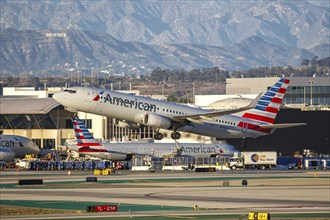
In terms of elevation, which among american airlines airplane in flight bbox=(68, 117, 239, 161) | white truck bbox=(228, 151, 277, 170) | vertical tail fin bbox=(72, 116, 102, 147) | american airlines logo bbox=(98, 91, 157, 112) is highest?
american airlines logo bbox=(98, 91, 157, 112)

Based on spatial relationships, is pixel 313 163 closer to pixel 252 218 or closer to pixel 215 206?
pixel 215 206

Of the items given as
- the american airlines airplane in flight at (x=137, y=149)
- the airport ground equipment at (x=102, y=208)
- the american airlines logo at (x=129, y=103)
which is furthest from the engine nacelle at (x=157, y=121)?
the american airlines airplane in flight at (x=137, y=149)

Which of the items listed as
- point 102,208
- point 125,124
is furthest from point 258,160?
point 102,208

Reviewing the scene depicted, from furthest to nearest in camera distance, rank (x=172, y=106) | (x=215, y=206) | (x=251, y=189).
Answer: (x=172, y=106), (x=251, y=189), (x=215, y=206)

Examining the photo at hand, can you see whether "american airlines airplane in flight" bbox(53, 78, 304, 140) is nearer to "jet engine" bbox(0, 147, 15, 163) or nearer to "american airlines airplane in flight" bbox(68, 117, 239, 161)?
→ "american airlines airplane in flight" bbox(68, 117, 239, 161)

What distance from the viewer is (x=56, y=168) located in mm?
166500

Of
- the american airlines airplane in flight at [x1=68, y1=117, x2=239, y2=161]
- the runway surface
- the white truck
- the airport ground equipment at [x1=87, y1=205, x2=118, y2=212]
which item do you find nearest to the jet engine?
the american airlines airplane in flight at [x1=68, y1=117, x2=239, y2=161]

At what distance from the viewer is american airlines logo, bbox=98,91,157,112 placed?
121875mm

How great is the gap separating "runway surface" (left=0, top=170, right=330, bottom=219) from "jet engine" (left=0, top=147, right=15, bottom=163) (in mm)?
30782

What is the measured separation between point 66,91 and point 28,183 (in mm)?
11279

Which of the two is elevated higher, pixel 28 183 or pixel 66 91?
pixel 66 91

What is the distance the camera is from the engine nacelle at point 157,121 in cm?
12369

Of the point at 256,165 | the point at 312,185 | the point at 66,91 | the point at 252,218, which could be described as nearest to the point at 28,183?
the point at 66,91

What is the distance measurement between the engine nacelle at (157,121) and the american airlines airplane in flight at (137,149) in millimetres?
40989
